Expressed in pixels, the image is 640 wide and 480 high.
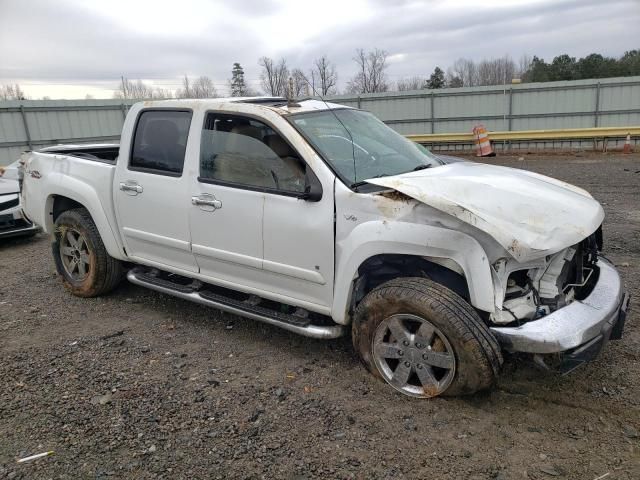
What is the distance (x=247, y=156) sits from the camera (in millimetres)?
3705

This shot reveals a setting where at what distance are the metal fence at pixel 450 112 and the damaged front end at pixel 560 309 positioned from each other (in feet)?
52.3

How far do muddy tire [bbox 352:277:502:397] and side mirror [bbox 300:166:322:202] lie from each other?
2.36ft

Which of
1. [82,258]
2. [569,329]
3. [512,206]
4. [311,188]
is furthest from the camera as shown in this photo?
[82,258]

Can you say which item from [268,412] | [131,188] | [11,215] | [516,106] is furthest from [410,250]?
[516,106]

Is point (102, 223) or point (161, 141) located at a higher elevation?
point (161, 141)

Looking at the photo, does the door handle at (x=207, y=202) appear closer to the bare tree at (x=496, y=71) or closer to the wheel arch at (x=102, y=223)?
the wheel arch at (x=102, y=223)

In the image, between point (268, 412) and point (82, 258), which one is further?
point (82, 258)

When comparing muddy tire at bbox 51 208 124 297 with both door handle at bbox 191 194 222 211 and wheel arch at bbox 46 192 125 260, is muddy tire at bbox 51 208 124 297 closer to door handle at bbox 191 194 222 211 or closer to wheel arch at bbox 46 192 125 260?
wheel arch at bbox 46 192 125 260

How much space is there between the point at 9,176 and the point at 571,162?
545 inches

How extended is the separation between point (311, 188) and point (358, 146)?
646 millimetres

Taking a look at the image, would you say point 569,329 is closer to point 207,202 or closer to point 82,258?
point 207,202

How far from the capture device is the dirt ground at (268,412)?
2.65m

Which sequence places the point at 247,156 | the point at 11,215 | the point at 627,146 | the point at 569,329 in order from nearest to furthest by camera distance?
the point at 569,329 → the point at 247,156 → the point at 11,215 → the point at 627,146

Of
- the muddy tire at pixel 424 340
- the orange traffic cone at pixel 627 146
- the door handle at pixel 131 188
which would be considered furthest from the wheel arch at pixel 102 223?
the orange traffic cone at pixel 627 146
